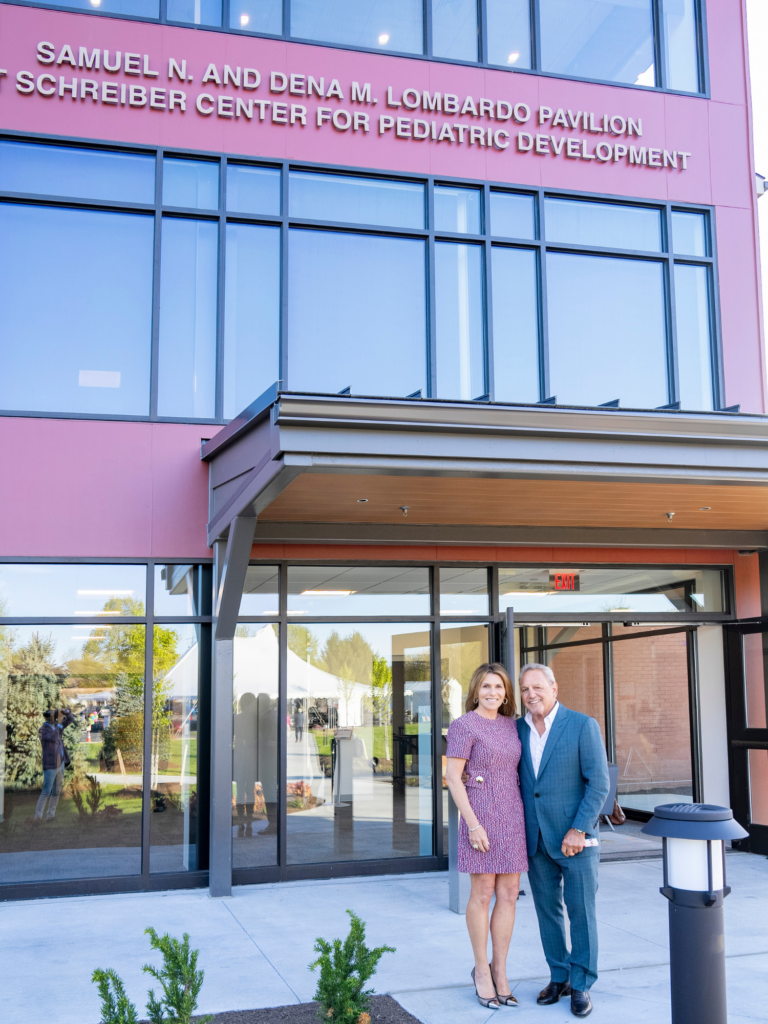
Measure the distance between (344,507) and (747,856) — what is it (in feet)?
17.7

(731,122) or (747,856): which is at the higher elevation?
(731,122)

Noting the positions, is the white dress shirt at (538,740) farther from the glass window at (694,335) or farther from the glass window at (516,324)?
the glass window at (694,335)

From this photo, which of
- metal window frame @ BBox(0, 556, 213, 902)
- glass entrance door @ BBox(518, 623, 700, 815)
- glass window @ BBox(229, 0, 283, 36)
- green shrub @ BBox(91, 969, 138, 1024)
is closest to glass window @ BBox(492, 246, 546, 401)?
glass window @ BBox(229, 0, 283, 36)

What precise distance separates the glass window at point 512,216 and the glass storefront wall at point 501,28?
1.41m

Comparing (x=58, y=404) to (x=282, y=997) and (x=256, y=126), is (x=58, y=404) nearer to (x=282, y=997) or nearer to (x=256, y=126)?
(x=256, y=126)

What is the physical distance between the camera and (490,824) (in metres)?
5.26

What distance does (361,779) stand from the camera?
9.08 meters

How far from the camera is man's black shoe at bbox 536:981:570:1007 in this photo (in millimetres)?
5289

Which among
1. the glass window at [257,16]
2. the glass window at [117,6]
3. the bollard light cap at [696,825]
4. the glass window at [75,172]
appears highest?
the glass window at [257,16]

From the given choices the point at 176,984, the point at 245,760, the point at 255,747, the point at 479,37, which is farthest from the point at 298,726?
the point at 479,37


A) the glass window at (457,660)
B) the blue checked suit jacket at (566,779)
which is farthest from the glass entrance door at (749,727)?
the blue checked suit jacket at (566,779)

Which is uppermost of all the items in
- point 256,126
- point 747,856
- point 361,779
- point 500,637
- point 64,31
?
point 64,31

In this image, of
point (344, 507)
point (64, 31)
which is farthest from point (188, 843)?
point (64, 31)

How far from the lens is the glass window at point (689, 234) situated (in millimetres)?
10609
